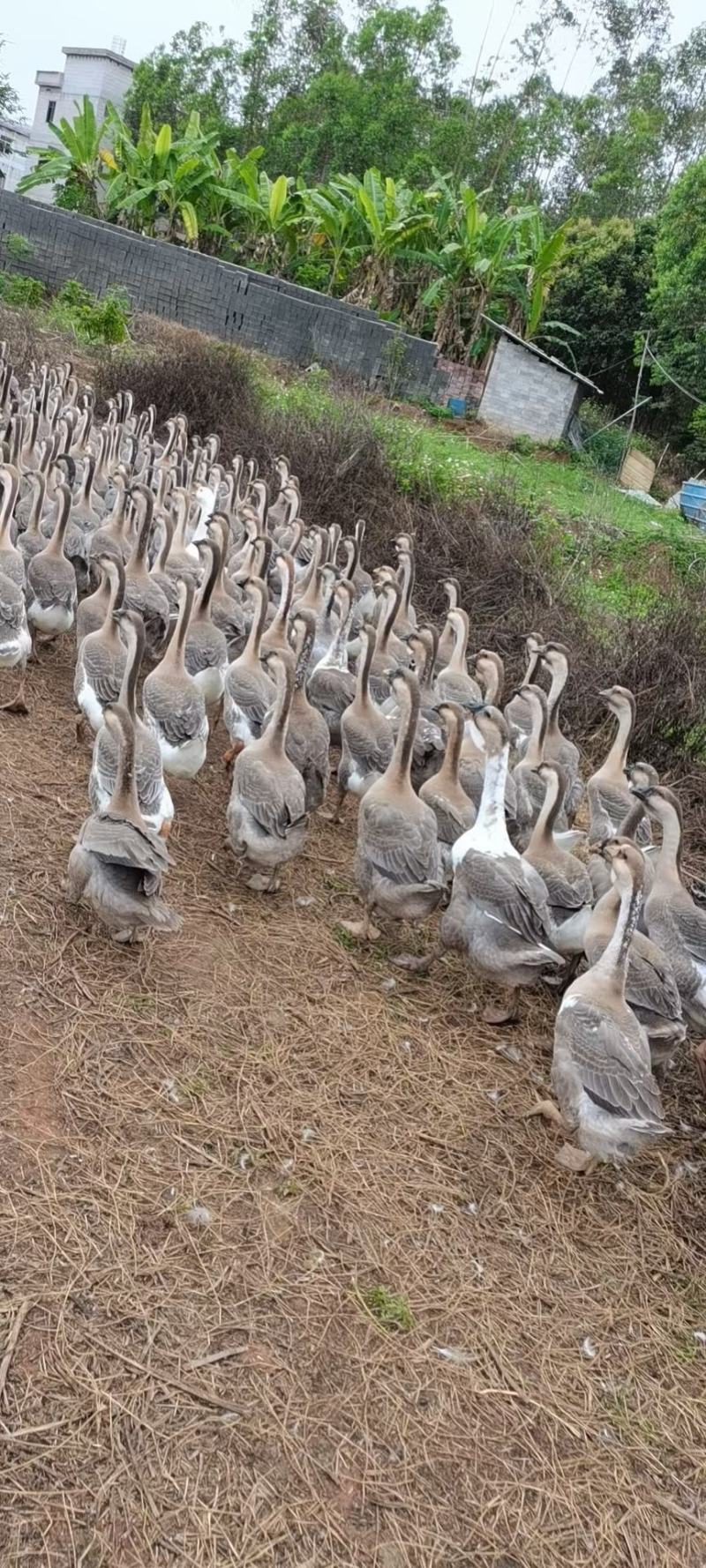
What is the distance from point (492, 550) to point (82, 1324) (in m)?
10.3

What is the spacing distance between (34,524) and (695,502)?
16591 millimetres

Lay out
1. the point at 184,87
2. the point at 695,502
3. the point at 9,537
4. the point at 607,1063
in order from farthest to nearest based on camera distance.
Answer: the point at 184,87, the point at 695,502, the point at 9,537, the point at 607,1063

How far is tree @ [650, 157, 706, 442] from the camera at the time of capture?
2500cm

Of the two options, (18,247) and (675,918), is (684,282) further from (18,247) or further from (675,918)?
(675,918)

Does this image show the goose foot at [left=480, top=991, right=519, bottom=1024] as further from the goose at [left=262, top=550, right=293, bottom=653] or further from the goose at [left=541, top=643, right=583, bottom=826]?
the goose at [left=262, top=550, right=293, bottom=653]

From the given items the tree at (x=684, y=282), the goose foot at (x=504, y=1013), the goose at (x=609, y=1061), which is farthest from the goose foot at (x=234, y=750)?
the tree at (x=684, y=282)

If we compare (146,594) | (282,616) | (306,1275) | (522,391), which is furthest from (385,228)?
(306,1275)

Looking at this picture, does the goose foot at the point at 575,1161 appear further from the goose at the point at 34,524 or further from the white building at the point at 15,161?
the white building at the point at 15,161

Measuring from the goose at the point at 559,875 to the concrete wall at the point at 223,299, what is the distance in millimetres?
19636

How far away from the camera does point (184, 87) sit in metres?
50.0

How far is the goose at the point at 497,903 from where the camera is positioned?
580 centimetres

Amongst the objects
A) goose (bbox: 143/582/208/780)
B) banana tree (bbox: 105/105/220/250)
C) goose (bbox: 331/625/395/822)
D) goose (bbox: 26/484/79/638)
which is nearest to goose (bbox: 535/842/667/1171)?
goose (bbox: 331/625/395/822)

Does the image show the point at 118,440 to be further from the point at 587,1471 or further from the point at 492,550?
the point at 587,1471

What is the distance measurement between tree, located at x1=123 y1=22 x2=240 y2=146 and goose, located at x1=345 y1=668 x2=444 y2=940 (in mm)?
48893
